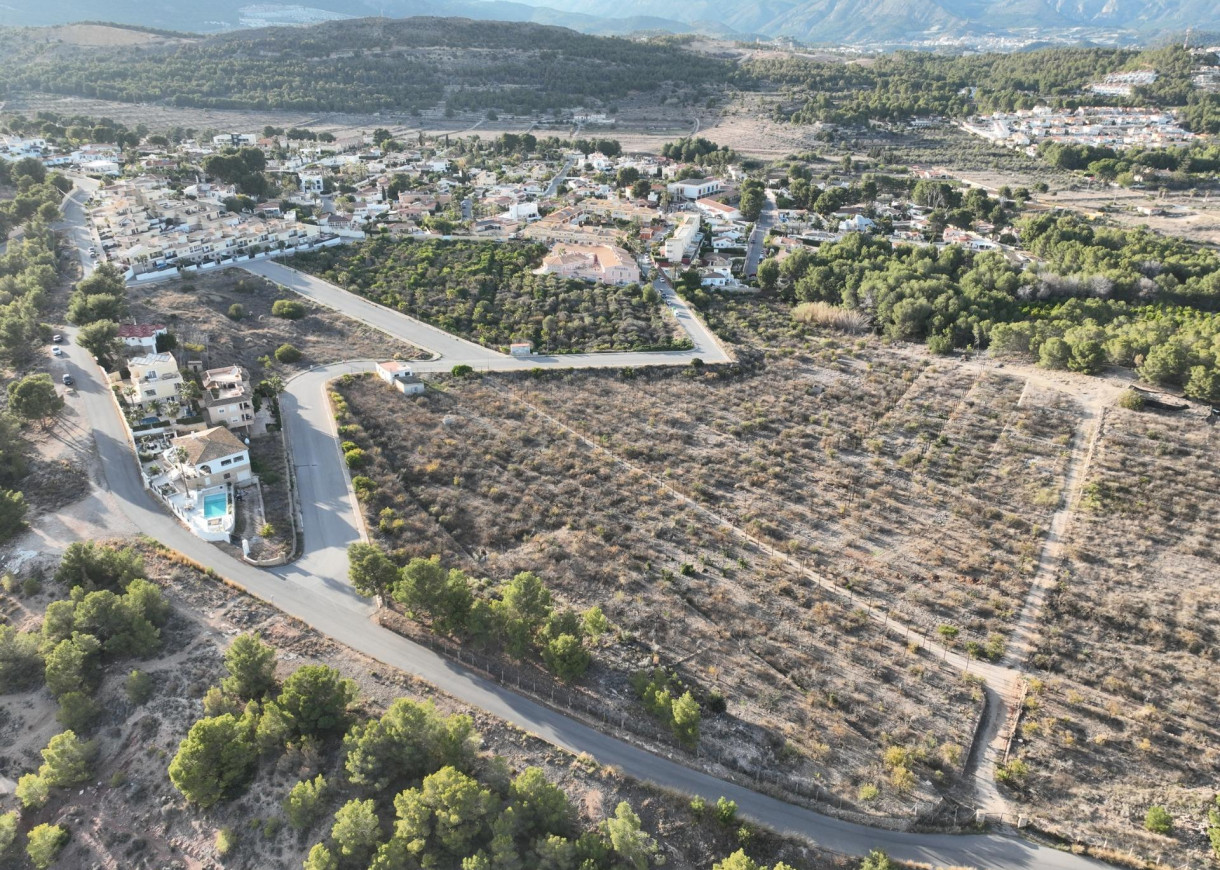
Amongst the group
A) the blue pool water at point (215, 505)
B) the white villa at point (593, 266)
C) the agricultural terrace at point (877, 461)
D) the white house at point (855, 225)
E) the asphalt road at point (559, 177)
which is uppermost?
the asphalt road at point (559, 177)

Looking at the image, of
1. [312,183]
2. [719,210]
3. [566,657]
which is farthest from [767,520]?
[312,183]

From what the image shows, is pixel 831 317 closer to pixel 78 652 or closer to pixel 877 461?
pixel 877 461

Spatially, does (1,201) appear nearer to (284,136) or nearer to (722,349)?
(284,136)

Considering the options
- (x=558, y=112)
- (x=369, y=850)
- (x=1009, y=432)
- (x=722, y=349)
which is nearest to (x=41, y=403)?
(x=369, y=850)

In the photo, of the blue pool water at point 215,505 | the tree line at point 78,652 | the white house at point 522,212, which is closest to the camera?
the tree line at point 78,652

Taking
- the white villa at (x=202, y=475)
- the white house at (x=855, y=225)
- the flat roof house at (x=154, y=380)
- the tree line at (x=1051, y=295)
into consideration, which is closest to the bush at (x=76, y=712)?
the white villa at (x=202, y=475)

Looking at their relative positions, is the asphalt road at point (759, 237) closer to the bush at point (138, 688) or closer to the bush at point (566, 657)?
the bush at point (566, 657)

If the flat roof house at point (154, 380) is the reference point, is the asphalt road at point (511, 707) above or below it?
below
